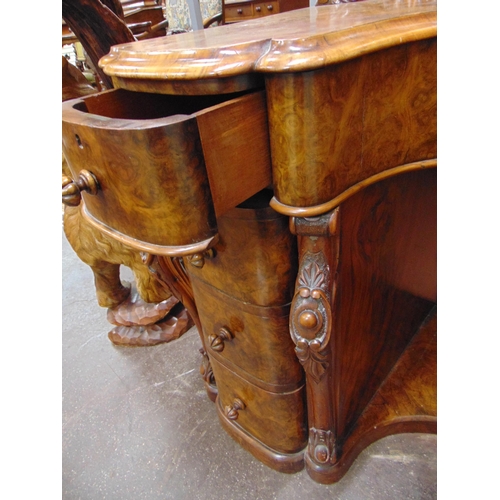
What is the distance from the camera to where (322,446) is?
81 centimetres

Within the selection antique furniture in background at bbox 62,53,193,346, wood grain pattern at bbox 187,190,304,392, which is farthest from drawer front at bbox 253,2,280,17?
wood grain pattern at bbox 187,190,304,392

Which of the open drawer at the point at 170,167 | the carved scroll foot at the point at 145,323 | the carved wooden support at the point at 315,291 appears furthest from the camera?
the carved scroll foot at the point at 145,323

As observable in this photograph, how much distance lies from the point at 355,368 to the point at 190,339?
69 cm

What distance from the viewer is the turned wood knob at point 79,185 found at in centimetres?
41

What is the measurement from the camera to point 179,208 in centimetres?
40

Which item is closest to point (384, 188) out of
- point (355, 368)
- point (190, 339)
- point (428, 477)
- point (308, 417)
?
point (355, 368)

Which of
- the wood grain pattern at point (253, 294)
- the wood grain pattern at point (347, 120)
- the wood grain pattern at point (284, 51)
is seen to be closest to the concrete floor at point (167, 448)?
the wood grain pattern at point (253, 294)

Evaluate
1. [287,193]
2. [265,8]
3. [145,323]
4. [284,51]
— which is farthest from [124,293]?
[265,8]

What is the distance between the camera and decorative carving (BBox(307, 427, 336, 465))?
798mm

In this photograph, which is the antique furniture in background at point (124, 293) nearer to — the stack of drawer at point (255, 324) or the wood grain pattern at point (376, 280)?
the stack of drawer at point (255, 324)

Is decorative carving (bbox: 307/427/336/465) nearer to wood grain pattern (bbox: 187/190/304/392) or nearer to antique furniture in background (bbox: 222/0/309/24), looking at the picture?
wood grain pattern (bbox: 187/190/304/392)

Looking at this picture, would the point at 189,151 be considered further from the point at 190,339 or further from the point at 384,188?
the point at 190,339

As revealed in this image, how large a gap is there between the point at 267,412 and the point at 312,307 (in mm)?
374

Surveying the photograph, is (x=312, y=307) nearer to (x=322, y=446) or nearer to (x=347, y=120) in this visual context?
(x=347, y=120)
